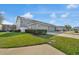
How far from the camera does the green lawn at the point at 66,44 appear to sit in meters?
2.47

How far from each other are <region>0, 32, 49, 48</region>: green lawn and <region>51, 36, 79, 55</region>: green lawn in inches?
3.7

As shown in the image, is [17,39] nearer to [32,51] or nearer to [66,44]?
[32,51]

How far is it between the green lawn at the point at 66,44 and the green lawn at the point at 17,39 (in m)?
0.10

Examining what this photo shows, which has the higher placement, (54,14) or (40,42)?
(54,14)

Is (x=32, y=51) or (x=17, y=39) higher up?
(x=17, y=39)

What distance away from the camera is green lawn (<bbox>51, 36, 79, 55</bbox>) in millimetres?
2471

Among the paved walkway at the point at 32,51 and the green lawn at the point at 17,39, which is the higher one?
the green lawn at the point at 17,39

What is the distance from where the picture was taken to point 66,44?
2492 mm


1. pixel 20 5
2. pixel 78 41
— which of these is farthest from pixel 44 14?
pixel 78 41

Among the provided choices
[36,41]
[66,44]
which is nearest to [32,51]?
[36,41]

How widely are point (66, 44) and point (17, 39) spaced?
0.49 metres
